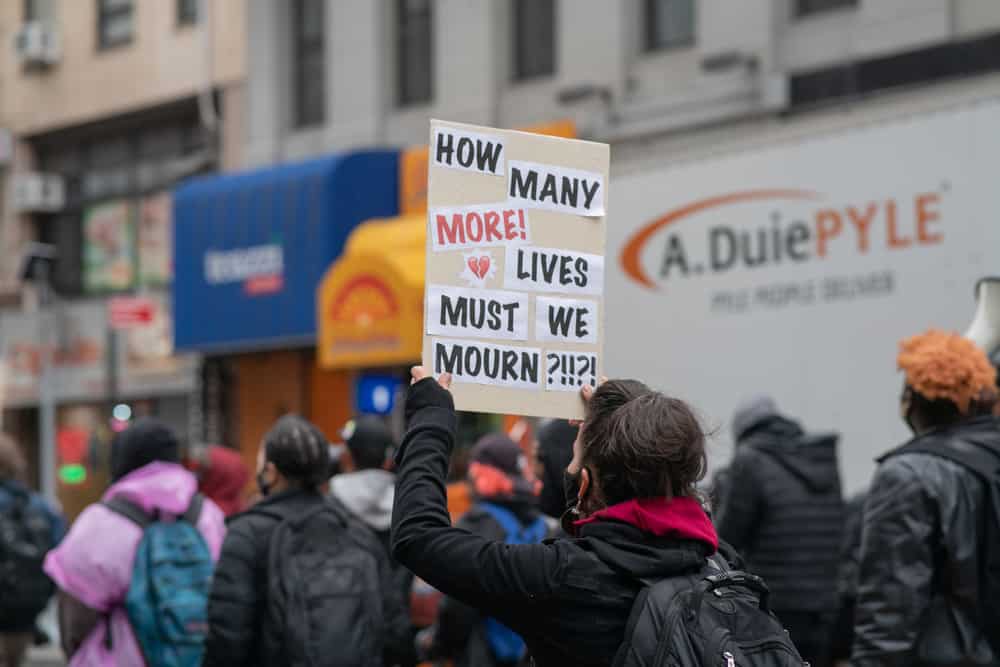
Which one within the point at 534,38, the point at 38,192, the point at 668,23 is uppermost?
the point at 534,38

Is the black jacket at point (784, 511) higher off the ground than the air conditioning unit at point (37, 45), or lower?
lower

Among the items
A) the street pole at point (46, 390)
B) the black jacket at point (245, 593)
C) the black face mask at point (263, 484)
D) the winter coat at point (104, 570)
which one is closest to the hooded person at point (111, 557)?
the winter coat at point (104, 570)

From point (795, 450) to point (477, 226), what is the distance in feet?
17.0

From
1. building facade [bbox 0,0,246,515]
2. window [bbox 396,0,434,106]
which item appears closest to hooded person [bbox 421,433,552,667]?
window [bbox 396,0,434,106]

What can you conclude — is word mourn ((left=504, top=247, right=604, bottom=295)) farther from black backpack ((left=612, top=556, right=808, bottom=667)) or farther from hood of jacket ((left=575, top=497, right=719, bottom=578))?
black backpack ((left=612, top=556, right=808, bottom=667))

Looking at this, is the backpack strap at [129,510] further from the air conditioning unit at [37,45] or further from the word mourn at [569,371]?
the air conditioning unit at [37,45]

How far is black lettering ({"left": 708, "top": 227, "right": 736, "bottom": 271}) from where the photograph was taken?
11.0 meters

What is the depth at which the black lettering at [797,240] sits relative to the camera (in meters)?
10.5

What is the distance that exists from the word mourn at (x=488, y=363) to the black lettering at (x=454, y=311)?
49mm

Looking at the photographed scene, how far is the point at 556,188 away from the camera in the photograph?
14.8 ft

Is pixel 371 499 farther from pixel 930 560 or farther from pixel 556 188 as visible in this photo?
pixel 556 188

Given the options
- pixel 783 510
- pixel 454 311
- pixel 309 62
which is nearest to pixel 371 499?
pixel 783 510

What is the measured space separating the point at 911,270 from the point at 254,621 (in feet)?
16.8

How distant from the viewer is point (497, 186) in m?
4.42
